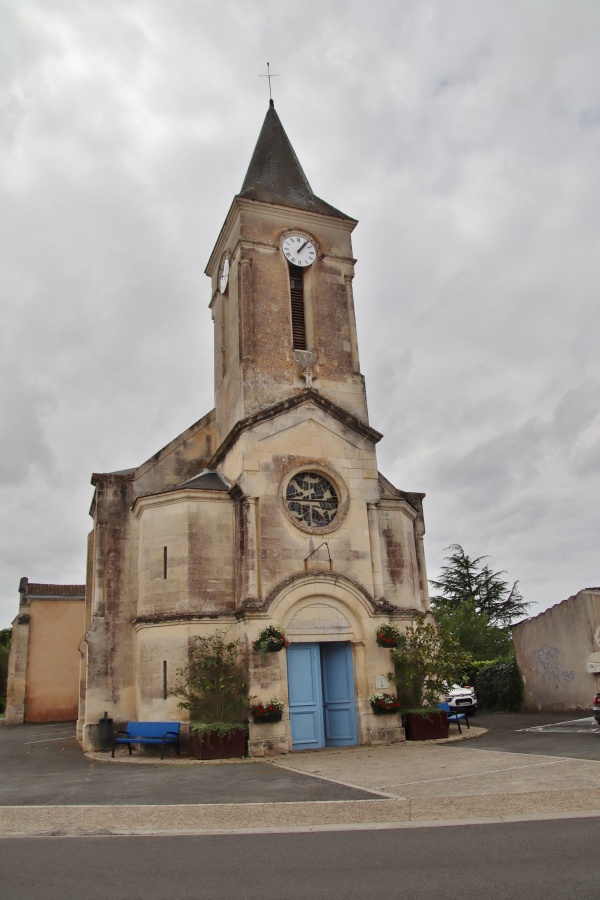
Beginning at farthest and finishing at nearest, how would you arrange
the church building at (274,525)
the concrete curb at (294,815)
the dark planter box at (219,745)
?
1. the church building at (274,525)
2. the dark planter box at (219,745)
3. the concrete curb at (294,815)

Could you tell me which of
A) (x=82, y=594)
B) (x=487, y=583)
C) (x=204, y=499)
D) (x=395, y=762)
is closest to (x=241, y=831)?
(x=395, y=762)

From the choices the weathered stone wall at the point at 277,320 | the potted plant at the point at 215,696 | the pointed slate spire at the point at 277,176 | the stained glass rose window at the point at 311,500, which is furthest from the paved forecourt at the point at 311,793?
the pointed slate spire at the point at 277,176

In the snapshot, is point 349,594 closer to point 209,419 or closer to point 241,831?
point 209,419

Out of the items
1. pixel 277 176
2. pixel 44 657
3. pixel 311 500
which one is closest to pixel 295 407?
pixel 311 500

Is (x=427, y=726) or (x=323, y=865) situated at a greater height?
(x=427, y=726)

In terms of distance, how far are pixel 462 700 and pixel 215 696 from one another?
12766 mm

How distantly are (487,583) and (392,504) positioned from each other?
32252 millimetres

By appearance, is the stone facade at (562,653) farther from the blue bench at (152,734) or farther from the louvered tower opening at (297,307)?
the blue bench at (152,734)

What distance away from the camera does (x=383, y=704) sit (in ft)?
58.2

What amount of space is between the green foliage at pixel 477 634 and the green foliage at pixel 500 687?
11478mm

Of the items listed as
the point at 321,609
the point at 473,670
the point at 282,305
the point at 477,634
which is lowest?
the point at 473,670

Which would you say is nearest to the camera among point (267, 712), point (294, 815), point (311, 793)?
point (294, 815)

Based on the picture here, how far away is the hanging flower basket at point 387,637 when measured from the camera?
59.8 feet

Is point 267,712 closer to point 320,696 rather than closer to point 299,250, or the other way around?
point 320,696
